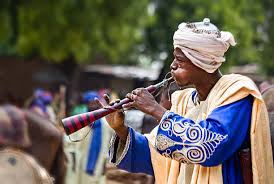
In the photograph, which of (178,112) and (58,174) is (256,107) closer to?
(178,112)

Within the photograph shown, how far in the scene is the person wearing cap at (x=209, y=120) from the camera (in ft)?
11.8

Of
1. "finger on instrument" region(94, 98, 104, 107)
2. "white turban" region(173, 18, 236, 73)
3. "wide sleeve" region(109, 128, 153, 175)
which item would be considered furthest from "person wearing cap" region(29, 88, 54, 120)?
"white turban" region(173, 18, 236, 73)

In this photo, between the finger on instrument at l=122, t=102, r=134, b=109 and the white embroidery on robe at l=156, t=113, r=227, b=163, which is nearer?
the white embroidery on robe at l=156, t=113, r=227, b=163

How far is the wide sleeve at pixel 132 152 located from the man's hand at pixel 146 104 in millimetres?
371

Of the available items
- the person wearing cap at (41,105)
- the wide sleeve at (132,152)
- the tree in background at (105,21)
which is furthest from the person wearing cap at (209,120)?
the tree in background at (105,21)

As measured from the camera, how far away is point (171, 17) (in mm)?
25375

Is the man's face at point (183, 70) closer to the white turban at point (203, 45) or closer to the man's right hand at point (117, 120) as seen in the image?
the white turban at point (203, 45)

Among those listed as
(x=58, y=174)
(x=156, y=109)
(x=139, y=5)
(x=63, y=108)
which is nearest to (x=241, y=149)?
(x=156, y=109)

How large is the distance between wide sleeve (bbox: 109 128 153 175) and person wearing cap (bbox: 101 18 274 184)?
17 centimetres

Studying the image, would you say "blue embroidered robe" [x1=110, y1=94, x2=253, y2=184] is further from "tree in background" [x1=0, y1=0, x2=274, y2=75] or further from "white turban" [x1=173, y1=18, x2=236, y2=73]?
"tree in background" [x1=0, y1=0, x2=274, y2=75]

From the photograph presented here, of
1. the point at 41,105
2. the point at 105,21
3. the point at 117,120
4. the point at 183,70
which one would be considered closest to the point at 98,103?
the point at 117,120

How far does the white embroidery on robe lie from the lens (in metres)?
3.58

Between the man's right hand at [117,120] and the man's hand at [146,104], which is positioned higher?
the man's hand at [146,104]

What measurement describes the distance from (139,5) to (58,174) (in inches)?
661
